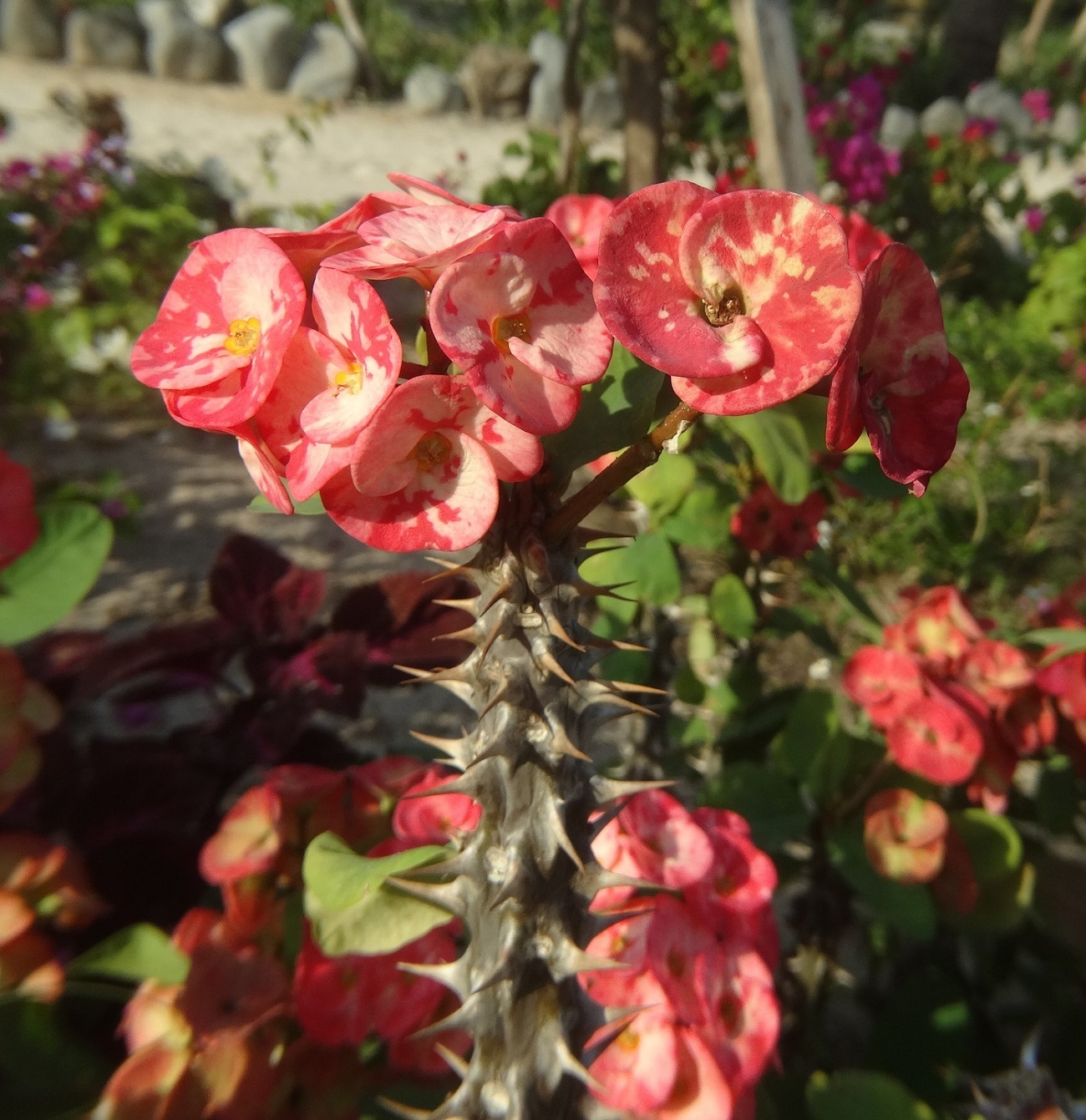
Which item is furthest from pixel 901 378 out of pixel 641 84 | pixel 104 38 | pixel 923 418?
pixel 104 38

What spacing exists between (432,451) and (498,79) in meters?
7.43

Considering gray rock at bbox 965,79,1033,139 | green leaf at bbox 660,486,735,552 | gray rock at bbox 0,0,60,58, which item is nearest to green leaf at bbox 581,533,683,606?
green leaf at bbox 660,486,735,552

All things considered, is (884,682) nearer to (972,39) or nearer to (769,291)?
(769,291)

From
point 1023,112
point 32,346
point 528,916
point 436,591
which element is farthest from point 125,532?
point 1023,112

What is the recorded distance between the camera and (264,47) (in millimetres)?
6770

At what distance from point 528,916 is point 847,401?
300 mm

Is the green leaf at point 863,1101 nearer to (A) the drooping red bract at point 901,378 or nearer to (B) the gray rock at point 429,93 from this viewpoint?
(A) the drooping red bract at point 901,378

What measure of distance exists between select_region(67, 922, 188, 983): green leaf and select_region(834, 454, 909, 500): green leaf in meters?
0.67

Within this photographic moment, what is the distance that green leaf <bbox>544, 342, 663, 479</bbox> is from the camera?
14.9 inches

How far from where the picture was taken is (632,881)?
44 centimetres

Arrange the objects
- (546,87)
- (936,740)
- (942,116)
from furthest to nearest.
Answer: (546,87) < (942,116) < (936,740)

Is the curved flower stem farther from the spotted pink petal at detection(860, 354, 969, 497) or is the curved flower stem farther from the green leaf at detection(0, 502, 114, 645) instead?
the green leaf at detection(0, 502, 114, 645)

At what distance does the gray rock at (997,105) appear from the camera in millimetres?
6500

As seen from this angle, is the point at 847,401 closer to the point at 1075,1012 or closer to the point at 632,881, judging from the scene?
the point at 632,881
